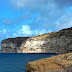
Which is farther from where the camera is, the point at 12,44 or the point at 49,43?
the point at 12,44

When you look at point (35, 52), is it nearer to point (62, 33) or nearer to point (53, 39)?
point (53, 39)

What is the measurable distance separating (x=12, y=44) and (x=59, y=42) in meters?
40.4

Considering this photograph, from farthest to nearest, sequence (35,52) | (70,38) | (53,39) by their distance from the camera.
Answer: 1. (35,52)
2. (53,39)
3. (70,38)

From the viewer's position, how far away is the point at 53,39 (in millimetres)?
98375

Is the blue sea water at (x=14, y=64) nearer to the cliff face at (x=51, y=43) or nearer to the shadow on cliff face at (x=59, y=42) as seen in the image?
the shadow on cliff face at (x=59, y=42)

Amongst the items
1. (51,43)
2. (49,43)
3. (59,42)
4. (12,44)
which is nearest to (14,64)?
(59,42)

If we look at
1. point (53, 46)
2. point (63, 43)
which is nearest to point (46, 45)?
point (53, 46)

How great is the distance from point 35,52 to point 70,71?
97099mm

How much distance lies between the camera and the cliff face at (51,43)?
93.6 m

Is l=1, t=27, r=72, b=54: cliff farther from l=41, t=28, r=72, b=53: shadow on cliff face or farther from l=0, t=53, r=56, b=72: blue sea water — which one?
l=0, t=53, r=56, b=72: blue sea water

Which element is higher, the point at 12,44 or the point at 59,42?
the point at 12,44

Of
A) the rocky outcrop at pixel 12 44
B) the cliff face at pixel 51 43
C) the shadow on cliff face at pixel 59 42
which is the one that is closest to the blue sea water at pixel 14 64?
the shadow on cliff face at pixel 59 42

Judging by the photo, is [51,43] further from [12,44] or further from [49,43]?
[12,44]

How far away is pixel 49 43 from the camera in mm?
99688
